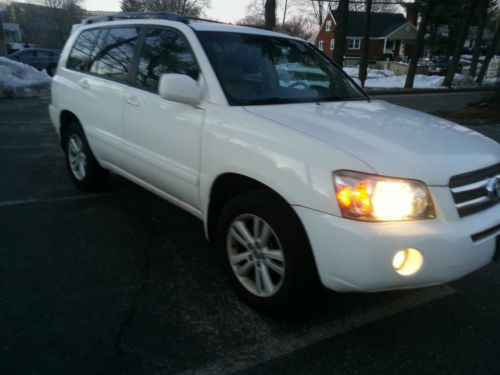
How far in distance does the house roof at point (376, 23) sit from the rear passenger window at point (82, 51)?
173ft

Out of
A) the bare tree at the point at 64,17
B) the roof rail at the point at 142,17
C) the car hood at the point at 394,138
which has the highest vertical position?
the bare tree at the point at 64,17

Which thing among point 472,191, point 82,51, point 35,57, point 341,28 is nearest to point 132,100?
point 82,51

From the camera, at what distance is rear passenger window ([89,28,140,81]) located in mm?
3887

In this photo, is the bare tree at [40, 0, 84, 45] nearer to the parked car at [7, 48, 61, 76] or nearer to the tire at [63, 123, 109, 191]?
the parked car at [7, 48, 61, 76]

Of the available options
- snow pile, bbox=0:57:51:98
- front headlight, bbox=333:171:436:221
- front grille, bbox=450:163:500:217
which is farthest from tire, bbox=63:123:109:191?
snow pile, bbox=0:57:51:98

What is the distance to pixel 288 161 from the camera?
2.41m

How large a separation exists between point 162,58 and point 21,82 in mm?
12049

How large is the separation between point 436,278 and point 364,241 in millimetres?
473

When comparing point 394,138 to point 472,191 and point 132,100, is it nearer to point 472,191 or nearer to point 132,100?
point 472,191

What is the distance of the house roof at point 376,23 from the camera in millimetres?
54156

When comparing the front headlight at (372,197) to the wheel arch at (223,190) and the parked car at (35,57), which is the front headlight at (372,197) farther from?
the parked car at (35,57)

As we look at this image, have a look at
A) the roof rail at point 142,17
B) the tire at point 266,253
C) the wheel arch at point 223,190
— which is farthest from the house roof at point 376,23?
the tire at point 266,253

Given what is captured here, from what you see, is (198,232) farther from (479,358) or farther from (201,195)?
(479,358)

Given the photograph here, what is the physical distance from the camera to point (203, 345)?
2.46m
